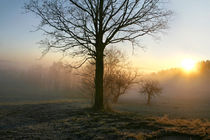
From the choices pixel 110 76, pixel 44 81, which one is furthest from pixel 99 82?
pixel 44 81

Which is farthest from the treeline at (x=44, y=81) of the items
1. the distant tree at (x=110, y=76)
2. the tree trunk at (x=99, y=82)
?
the tree trunk at (x=99, y=82)

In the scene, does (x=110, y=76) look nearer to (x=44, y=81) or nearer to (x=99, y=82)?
(x=99, y=82)

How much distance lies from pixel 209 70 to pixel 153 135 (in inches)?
4207

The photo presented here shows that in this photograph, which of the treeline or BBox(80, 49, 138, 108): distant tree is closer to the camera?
BBox(80, 49, 138, 108): distant tree

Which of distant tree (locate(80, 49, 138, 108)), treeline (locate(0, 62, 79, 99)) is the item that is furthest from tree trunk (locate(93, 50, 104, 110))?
treeline (locate(0, 62, 79, 99))

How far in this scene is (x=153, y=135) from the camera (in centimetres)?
481

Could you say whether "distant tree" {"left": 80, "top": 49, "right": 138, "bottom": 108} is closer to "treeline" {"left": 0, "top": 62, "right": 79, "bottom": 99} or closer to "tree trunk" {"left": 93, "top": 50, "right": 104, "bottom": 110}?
"tree trunk" {"left": 93, "top": 50, "right": 104, "bottom": 110}

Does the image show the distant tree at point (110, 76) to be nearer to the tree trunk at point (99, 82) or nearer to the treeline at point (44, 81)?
the tree trunk at point (99, 82)

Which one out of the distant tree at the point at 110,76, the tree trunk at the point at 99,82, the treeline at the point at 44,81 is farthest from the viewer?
the treeline at the point at 44,81

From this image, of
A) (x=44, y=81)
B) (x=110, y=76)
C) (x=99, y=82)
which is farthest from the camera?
(x=44, y=81)

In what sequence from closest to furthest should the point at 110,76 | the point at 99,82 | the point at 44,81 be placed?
1. the point at 99,82
2. the point at 110,76
3. the point at 44,81

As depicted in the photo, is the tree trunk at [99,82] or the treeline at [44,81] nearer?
the tree trunk at [99,82]

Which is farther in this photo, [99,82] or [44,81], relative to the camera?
[44,81]

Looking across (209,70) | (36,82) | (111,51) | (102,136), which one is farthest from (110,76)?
(36,82)
